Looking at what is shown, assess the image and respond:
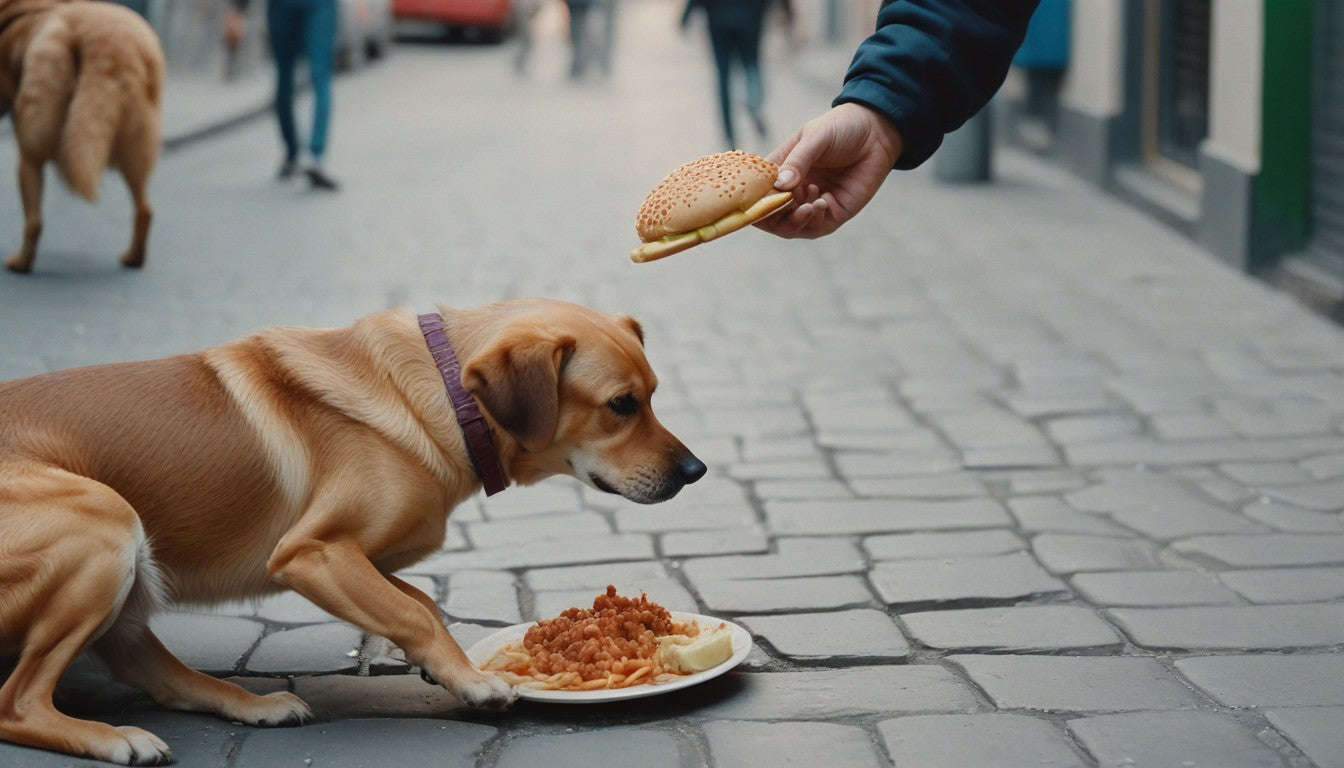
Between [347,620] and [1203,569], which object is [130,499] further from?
[1203,569]

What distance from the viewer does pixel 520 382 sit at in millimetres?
3504

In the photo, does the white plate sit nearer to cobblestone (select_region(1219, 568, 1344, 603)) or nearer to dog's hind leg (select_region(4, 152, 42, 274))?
cobblestone (select_region(1219, 568, 1344, 603))

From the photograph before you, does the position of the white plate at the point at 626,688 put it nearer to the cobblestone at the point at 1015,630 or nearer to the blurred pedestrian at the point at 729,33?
the cobblestone at the point at 1015,630

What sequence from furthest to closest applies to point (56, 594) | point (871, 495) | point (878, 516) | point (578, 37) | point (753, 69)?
point (578, 37), point (753, 69), point (871, 495), point (878, 516), point (56, 594)

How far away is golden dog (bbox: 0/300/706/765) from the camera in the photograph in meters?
3.37

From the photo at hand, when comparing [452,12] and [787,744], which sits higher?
[787,744]

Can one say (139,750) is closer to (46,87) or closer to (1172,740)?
(1172,740)

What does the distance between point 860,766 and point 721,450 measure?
280 centimetres

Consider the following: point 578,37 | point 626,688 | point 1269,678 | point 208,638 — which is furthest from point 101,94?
point 578,37

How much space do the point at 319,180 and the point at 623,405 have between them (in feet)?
32.1

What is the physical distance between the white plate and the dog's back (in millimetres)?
5590

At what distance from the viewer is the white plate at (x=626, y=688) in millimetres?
3465

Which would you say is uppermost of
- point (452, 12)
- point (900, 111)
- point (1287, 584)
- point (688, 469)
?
point (900, 111)

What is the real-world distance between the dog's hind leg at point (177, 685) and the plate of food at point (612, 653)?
18.4 inches
